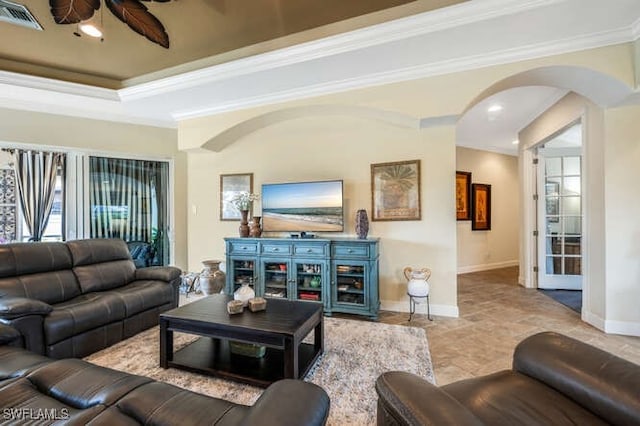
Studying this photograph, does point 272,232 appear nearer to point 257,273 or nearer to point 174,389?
point 257,273

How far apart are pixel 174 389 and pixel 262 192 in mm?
3036

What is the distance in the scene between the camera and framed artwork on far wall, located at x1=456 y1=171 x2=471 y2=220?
587 cm

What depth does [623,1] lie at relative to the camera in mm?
2102

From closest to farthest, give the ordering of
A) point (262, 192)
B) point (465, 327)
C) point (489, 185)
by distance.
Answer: point (465, 327), point (262, 192), point (489, 185)

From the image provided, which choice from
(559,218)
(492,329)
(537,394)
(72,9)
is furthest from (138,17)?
(559,218)

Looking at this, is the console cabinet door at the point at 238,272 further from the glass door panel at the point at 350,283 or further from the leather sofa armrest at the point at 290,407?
the leather sofa armrest at the point at 290,407

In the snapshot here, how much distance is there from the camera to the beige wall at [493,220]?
6.05m

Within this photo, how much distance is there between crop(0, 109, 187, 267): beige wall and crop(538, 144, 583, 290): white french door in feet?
20.0

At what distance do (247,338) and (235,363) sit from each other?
1.17 ft

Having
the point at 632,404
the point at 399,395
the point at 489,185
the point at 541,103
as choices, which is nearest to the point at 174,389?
the point at 399,395

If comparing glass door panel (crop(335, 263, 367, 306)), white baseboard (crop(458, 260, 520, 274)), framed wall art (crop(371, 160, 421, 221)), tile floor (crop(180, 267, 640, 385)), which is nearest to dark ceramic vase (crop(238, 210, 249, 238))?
tile floor (crop(180, 267, 640, 385))

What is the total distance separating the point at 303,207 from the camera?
389 centimetres

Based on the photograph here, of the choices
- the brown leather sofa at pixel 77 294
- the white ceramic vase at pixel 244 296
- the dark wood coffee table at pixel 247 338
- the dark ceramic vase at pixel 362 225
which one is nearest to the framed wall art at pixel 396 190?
the dark ceramic vase at pixel 362 225

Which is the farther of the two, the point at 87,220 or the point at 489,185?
the point at 489,185
